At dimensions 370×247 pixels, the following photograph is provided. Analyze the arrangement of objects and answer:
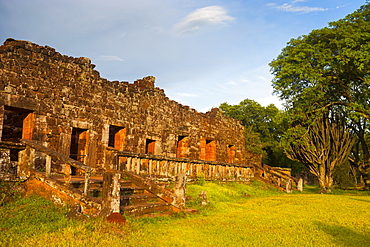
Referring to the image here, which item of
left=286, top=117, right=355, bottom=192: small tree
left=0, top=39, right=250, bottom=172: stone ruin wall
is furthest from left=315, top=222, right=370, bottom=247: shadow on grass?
left=286, top=117, right=355, bottom=192: small tree

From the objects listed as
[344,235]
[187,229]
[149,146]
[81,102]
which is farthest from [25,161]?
[149,146]

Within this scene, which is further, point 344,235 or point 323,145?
point 323,145

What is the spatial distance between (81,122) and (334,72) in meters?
16.2

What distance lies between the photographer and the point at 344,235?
637 cm

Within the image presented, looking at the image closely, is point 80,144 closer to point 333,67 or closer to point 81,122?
point 81,122

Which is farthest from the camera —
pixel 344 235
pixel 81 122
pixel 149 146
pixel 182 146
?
pixel 182 146

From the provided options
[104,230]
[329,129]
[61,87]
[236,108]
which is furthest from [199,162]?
[236,108]

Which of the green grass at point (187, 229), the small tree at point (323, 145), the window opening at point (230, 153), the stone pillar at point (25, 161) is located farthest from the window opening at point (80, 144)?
the small tree at point (323, 145)

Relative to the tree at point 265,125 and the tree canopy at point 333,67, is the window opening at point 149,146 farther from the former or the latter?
the tree at point 265,125

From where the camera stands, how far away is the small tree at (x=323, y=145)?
20.3 metres

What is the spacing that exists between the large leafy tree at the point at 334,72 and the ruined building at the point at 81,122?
263 inches

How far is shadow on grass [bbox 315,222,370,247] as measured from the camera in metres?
5.75

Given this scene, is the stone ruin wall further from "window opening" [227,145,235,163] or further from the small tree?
the small tree

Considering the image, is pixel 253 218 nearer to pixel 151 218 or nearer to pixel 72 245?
pixel 151 218
